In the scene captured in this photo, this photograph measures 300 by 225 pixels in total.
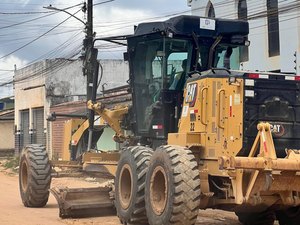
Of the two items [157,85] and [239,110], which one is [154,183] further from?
[157,85]

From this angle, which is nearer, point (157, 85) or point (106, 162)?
point (157, 85)

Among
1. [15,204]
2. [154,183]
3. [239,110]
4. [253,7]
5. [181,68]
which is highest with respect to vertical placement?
[253,7]

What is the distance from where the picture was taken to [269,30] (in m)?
22.5

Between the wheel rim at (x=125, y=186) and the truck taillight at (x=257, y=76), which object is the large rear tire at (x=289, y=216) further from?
the wheel rim at (x=125, y=186)

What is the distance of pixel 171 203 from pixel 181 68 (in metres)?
3.18

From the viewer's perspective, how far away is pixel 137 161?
9.53 m

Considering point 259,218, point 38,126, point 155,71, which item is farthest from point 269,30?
point 38,126

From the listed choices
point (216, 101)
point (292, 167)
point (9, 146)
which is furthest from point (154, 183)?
point (9, 146)

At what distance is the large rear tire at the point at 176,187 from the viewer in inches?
317

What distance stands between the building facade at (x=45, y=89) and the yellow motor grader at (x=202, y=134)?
2413 centimetres

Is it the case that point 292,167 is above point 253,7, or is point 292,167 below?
below

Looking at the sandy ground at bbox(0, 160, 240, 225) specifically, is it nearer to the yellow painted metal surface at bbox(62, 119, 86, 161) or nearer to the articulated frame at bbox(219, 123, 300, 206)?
the yellow painted metal surface at bbox(62, 119, 86, 161)

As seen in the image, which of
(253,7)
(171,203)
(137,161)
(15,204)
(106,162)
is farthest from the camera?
(253,7)

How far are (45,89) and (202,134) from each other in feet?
93.9
